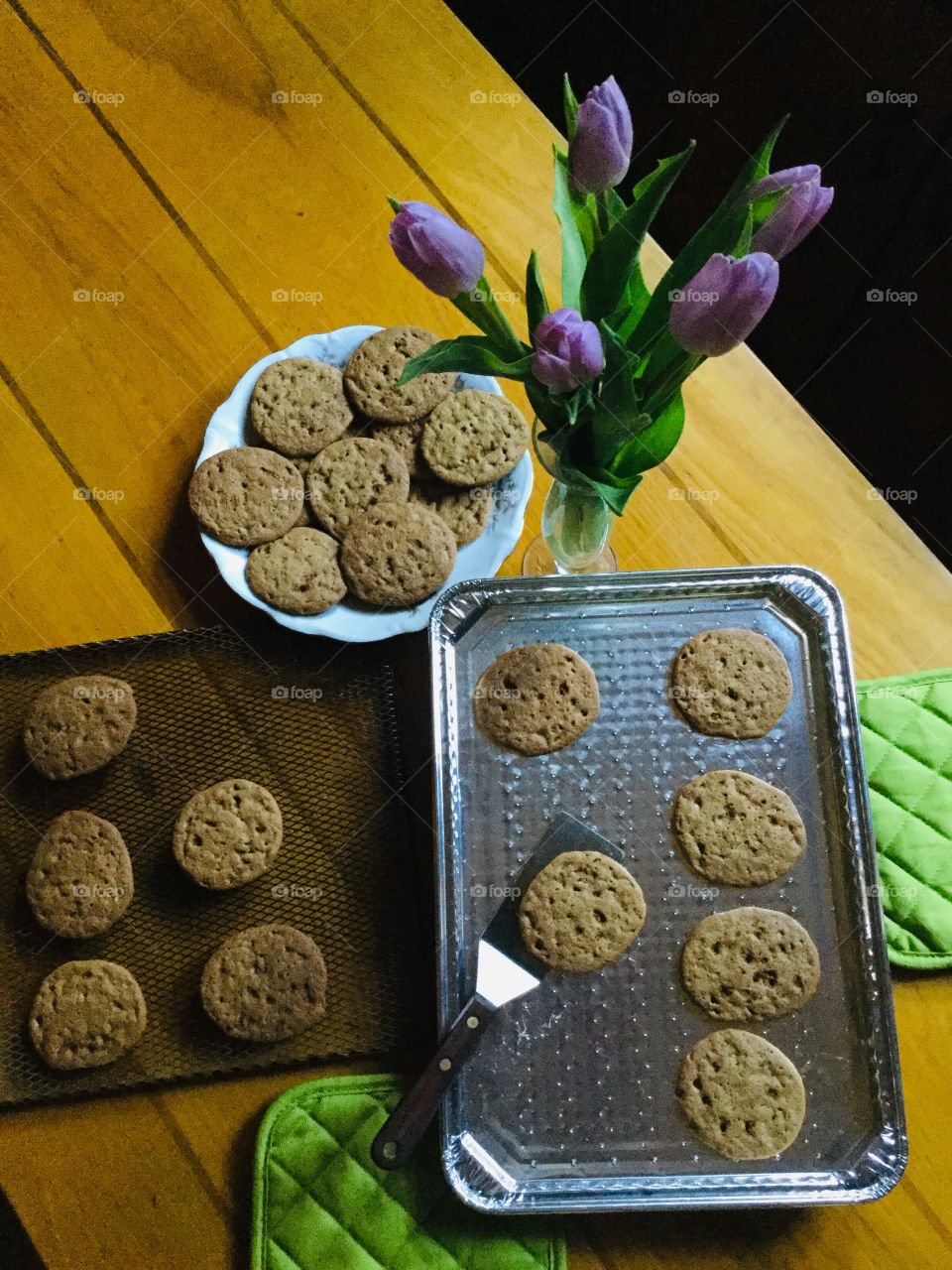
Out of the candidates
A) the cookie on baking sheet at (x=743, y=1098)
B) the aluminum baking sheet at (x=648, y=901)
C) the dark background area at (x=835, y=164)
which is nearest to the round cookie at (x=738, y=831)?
the aluminum baking sheet at (x=648, y=901)

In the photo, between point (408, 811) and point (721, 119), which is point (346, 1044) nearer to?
point (408, 811)

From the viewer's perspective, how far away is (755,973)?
2.72 ft

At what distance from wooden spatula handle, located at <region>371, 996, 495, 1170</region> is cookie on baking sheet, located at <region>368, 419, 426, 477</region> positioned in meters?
0.46

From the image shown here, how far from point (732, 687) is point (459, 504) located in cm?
28

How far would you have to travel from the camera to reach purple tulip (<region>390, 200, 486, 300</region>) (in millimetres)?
567

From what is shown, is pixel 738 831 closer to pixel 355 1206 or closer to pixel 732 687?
pixel 732 687

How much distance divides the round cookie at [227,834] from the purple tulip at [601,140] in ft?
1.78

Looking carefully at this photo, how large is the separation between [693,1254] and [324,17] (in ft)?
3.83

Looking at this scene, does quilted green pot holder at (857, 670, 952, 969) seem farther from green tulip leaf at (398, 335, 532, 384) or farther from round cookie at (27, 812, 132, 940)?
round cookie at (27, 812, 132, 940)

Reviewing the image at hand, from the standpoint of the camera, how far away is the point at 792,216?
0.58 metres

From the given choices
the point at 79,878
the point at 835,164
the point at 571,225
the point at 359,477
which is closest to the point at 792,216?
the point at 571,225

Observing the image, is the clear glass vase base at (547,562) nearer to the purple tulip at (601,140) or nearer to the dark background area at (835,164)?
the purple tulip at (601,140)

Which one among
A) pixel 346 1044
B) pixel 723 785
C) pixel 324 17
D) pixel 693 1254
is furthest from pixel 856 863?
pixel 324 17

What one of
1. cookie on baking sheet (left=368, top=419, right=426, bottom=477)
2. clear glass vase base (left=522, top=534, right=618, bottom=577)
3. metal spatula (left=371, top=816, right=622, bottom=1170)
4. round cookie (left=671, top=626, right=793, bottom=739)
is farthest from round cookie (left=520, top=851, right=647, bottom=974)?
cookie on baking sheet (left=368, top=419, right=426, bottom=477)
